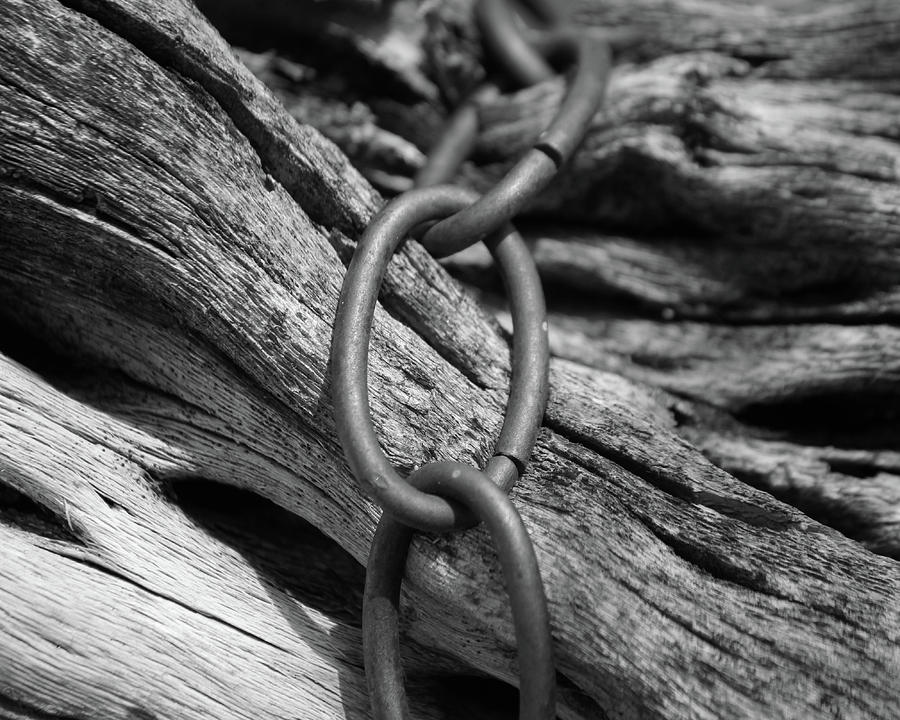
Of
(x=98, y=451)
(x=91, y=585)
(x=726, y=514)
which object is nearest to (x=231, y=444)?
(x=98, y=451)

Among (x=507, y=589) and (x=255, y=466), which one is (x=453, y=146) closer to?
(x=255, y=466)

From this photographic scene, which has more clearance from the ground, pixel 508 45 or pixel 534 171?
pixel 508 45

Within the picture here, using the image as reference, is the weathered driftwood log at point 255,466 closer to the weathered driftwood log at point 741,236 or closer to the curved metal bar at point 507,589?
the curved metal bar at point 507,589

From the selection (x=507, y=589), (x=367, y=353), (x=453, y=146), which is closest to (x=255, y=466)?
(x=367, y=353)

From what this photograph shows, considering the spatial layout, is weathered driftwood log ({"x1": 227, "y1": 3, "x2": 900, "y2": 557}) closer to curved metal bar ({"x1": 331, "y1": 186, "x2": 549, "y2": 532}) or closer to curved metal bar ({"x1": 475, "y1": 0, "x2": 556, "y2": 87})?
curved metal bar ({"x1": 475, "y1": 0, "x2": 556, "y2": 87})

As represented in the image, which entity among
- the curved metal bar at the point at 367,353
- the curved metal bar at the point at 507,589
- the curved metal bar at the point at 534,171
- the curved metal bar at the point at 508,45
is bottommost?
the curved metal bar at the point at 507,589

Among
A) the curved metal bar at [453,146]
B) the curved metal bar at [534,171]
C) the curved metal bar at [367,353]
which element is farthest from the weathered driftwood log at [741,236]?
the curved metal bar at [367,353]

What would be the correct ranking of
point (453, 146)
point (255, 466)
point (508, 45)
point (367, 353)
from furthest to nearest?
point (508, 45)
point (453, 146)
point (255, 466)
point (367, 353)
